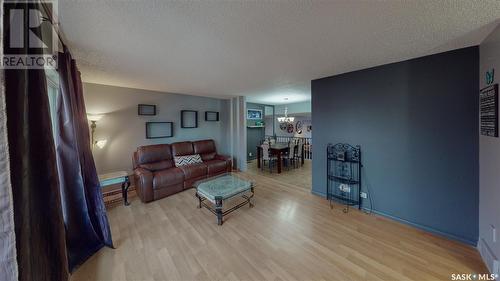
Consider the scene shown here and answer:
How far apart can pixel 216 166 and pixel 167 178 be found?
1280 millimetres

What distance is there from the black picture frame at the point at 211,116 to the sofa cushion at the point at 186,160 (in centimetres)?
139

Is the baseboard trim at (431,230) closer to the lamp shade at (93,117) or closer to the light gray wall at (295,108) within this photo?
the light gray wall at (295,108)

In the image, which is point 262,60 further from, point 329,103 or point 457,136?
point 457,136

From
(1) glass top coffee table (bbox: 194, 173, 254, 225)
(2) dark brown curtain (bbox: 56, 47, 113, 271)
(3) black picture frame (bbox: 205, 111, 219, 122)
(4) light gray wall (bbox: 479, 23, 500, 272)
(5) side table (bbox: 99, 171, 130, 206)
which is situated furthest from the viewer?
(3) black picture frame (bbox: 205, 111, 219, 122)

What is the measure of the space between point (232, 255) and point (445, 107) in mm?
3149

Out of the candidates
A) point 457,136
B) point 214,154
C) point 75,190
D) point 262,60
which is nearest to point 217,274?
point 75,190

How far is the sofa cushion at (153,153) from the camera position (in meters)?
3.88

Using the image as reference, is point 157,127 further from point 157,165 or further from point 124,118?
point 157,165

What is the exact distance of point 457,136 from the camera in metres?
2.16

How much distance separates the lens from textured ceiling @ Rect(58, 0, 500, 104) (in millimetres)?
1343

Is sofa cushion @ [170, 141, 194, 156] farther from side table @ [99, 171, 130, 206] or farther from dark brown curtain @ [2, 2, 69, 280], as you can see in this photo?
dark brown curtain @ [2, 2, 69, 280]

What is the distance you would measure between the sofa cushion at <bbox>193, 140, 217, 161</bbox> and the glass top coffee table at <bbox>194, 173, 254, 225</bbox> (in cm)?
163

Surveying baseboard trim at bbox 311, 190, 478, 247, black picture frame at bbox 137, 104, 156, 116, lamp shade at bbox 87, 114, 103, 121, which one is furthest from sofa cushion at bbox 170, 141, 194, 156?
baseboard trim at bbox 311, 190, 478, 247

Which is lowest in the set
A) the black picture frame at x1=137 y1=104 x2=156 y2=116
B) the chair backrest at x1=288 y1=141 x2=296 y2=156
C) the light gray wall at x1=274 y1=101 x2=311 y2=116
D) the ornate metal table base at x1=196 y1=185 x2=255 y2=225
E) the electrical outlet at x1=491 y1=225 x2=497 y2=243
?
the ornate metal table base at x1=196 y1=185 x2=255 y2=225
